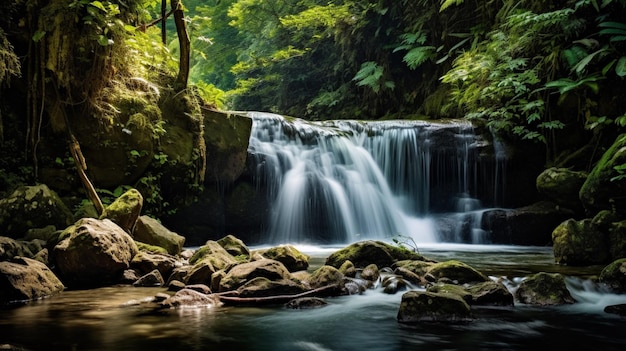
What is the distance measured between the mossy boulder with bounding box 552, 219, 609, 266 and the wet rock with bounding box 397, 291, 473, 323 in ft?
11.8

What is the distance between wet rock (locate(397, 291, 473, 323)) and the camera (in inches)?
143

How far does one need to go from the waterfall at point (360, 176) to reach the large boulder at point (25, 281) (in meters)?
5.82

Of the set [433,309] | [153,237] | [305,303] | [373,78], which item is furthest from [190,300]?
[373,78]

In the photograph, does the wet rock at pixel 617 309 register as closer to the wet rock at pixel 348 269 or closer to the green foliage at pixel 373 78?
the wet rock at pixel 348 269

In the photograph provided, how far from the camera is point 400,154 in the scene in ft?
37.6

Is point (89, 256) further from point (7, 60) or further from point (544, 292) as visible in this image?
point (544, 292)

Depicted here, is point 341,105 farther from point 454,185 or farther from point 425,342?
point 425,342

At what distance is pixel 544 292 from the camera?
4.37 m

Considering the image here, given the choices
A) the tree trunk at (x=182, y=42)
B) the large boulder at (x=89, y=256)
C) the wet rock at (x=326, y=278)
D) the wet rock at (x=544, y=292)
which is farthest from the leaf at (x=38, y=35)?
the wet rock at (x=544, y=292)

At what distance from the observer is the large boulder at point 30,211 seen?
5871 mm

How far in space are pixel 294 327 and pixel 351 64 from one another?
14.5m

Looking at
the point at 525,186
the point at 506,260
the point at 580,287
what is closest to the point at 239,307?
the point at 580,287

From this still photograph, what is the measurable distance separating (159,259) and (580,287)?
4.48 m

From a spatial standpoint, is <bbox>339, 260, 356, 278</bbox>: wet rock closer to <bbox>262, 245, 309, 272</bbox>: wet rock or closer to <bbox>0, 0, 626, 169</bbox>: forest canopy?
<bbox>262, 245, 309, 272</bbox>: wet rock
